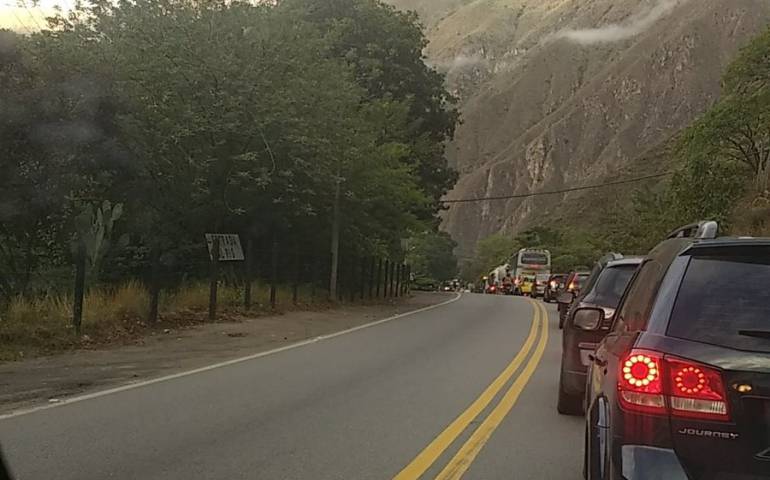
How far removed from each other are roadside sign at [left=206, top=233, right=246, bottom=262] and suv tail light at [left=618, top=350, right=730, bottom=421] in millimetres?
17801

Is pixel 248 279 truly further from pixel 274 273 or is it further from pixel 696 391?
pixel 696 391

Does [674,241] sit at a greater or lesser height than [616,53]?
lesser

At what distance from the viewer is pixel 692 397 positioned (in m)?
3.85

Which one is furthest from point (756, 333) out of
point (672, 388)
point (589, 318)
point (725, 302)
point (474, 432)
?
point (474, 432)

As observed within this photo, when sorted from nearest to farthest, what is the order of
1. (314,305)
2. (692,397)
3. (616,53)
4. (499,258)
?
1. (692,397)
2. (314,305)
3. (499,258)
4. (616,53)

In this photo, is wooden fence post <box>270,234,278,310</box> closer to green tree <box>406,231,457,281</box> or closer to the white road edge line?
the white road edge line

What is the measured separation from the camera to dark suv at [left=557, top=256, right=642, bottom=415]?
375 inches

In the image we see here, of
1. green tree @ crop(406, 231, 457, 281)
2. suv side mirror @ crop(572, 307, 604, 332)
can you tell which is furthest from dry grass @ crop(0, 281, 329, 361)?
green tree @ crop(406, 231, 457, 281)

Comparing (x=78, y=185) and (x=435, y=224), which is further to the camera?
(x=435, y=224)

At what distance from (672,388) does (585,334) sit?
5730mm

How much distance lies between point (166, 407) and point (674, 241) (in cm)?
623

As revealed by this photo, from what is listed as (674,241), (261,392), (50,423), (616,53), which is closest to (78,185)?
(261,392)

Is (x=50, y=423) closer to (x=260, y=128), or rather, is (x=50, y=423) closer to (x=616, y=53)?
(x=260, y=128)

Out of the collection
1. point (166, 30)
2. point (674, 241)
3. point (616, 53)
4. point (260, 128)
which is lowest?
point (674, 241)
